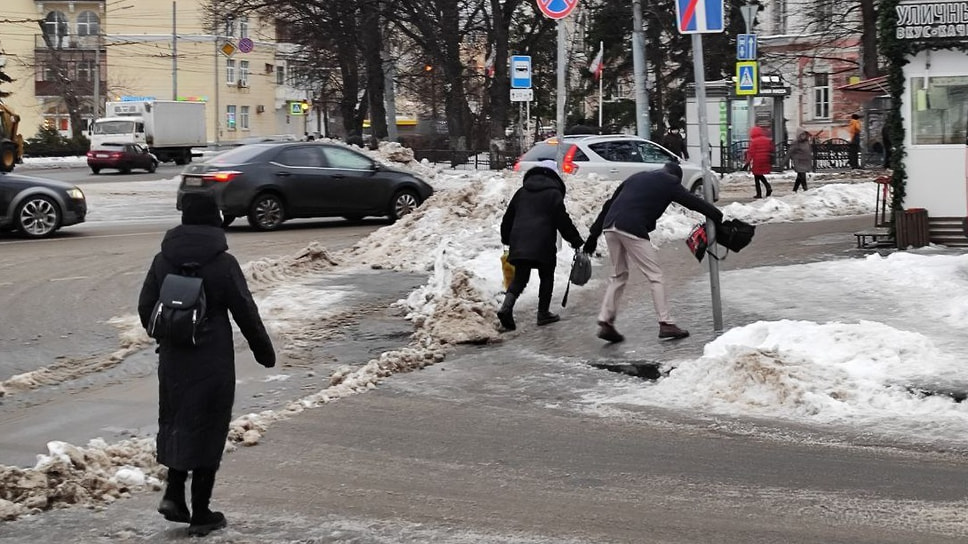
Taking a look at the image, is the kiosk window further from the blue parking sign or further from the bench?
the blue parking sign

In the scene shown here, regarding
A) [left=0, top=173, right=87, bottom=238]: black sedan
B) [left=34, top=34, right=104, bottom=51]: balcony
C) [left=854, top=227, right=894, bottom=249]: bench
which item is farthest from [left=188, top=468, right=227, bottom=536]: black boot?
[left=34, top=34, right=104, bottom=51]: balcony

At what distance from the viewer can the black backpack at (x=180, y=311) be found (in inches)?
225

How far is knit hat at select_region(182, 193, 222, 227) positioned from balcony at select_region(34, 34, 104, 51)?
269 feet

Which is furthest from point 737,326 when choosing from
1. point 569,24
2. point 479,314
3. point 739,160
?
point 569,24

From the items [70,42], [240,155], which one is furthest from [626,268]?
[70,42]

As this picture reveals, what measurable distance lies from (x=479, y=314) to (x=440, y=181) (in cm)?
2229

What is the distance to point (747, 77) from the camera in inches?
1304

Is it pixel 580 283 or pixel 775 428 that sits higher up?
pixel 580 283

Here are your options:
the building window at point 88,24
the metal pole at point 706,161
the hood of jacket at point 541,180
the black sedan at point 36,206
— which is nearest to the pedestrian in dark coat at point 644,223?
the metal pole at point 706,161

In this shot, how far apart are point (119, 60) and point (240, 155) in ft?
226

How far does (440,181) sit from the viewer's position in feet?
112

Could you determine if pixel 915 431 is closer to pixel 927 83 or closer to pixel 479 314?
pixel 479 314

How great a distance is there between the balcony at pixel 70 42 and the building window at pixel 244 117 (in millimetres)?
10894

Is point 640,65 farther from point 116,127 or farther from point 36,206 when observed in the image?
point 116,127
